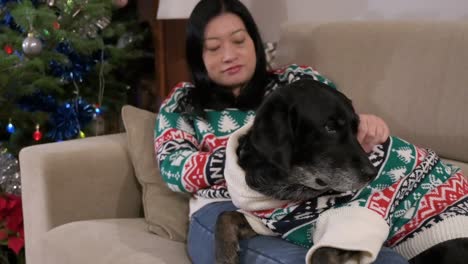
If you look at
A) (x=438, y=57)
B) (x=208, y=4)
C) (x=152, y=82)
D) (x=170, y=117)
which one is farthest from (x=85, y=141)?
(x=152, y=82)

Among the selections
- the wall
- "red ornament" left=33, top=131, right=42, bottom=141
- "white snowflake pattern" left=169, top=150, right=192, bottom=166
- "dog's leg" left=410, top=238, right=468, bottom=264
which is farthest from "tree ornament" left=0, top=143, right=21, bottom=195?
"dog's leg" left=410, top=238, right=468, bottom=264

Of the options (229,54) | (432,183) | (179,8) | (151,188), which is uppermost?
(179,8)

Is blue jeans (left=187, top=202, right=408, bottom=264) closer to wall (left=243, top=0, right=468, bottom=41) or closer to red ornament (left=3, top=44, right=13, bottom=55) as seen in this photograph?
wall (left=243, top=0, right=468, bottom=41)

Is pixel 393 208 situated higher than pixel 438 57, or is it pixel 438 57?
pixel 438 57

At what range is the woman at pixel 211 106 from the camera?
1.54 m

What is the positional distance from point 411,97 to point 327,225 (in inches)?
26.7

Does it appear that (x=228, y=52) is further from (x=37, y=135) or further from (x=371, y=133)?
(x=37, y=135)

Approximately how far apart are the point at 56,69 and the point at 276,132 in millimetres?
1774

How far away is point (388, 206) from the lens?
1227mm

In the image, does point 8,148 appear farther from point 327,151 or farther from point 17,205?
point 327,151

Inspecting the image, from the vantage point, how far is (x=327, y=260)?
112cm

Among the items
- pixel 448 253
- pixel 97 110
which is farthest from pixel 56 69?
pixel 448 253

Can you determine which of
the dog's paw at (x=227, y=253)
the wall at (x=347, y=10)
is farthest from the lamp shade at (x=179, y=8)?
the dog's paw at (x=227, y=253)

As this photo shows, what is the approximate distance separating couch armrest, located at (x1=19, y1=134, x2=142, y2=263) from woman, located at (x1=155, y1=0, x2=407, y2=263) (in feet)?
0.76
